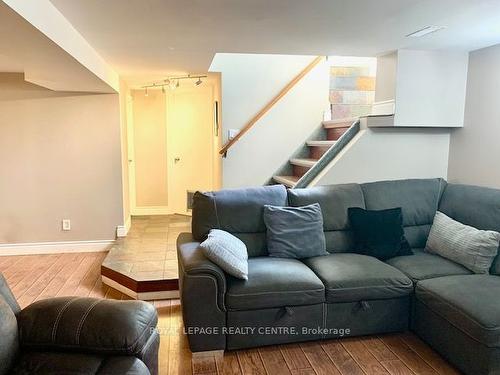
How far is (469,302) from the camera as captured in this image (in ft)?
7.21

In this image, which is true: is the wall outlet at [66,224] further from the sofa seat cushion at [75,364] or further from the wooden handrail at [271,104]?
the sofa seat cushion at [75,364]

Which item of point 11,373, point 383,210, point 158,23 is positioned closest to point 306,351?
point 383,210

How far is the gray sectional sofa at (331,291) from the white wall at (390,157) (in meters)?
0.71

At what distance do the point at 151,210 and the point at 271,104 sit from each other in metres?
3.02

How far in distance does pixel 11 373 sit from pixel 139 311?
1.65 ft

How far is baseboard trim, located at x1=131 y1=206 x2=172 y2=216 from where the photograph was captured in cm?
636

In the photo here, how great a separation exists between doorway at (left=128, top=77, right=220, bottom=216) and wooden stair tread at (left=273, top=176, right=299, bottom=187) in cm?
160

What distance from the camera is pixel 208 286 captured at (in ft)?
7.71

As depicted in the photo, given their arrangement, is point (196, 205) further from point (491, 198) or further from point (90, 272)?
point (491, 198)

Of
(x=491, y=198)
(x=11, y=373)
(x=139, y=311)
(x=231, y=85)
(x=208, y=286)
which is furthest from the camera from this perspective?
(x=231, y=85)

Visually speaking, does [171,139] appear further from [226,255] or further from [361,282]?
[361,282]

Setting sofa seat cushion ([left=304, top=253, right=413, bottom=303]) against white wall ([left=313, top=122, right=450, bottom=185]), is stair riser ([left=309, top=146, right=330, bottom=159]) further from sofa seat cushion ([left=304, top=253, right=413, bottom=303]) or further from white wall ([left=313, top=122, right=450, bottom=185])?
sofa seat cushion ([left=304, top=253, right=413, bottom=303])

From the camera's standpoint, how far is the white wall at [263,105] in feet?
14.9

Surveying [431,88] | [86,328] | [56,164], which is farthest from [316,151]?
[86,328]
